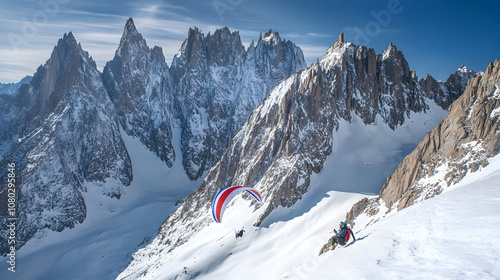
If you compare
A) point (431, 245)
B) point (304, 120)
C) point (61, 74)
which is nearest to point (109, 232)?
point (304, 120)

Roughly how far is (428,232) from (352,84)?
201 ft

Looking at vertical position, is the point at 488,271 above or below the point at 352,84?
below

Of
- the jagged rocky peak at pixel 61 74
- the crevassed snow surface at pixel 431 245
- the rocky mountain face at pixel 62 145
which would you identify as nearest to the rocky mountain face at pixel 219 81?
the rocky mountain face at pixel 62 145

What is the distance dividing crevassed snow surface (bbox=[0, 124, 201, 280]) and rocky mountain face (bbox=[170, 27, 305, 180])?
18.8 m

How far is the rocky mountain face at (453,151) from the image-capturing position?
3066 centimetres

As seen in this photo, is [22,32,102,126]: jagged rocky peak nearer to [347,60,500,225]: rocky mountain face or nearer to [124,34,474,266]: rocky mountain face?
[124,34,474,266]: rocky mountain face

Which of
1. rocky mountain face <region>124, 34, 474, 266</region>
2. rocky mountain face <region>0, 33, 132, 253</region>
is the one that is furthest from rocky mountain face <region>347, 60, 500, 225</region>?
rocky mountain face <region>0, 33, 132, 253</region>

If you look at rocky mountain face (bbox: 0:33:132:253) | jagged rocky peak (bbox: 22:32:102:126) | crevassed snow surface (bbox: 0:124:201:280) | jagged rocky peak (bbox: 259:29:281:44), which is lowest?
crevassed snow surface (bbox: 0:124:201:280)

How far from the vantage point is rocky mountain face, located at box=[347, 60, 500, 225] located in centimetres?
3066

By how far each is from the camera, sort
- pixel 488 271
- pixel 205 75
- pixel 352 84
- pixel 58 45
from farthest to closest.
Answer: pixel 205 75 < pixel 58 45 < pixel 352 84 < pixel 488 271

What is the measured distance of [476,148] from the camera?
3109 cm

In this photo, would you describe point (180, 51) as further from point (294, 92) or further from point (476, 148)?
point (476, 148)

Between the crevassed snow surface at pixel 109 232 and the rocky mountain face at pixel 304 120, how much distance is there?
28.1 ft

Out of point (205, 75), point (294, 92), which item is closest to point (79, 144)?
point (205, 75)
